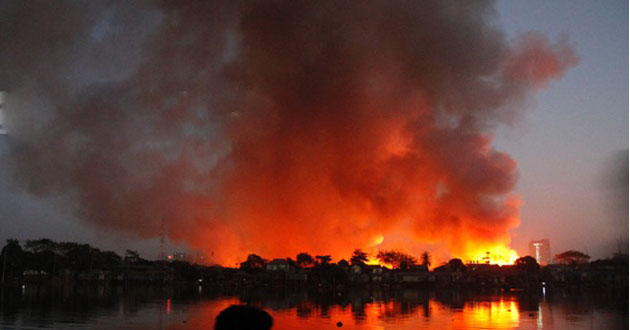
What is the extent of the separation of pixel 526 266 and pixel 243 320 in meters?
68.0

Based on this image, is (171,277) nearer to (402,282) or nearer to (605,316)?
(402,282)

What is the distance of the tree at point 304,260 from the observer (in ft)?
224

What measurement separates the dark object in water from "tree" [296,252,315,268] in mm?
66589

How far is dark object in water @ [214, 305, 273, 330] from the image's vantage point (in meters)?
2.37

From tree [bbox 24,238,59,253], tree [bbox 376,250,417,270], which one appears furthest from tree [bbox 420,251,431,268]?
tree [bbox 24,238,59,253]

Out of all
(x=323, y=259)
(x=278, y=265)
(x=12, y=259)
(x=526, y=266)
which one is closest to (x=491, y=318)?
(x=323, y=259)

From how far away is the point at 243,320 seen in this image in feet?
7.79

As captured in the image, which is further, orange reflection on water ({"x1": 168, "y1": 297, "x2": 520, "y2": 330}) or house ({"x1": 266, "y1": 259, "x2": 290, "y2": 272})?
house ({"x1": 266, "y1": 259, "x2": 290, "y2": 272})

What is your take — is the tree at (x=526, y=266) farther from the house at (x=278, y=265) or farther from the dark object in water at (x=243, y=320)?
the dark object in water at (x=243, y=320)

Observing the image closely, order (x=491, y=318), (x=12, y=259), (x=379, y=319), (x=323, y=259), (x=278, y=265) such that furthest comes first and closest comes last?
(x=278, y=265), (x=323, y=259), (x=12, y=259), (x=491, y=318), (x=379, y=319)

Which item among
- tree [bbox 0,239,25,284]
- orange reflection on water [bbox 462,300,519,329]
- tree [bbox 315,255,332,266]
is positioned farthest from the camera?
tree [bbox 315,255,332,266]

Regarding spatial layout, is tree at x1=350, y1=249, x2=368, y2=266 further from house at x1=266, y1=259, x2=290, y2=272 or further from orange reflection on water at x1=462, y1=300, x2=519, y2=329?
orange reflection on water at x1=462, y1=300, x2=519, y2=329

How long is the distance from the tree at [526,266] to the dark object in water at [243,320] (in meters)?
66.1

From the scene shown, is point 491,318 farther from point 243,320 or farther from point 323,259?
point 323,259
